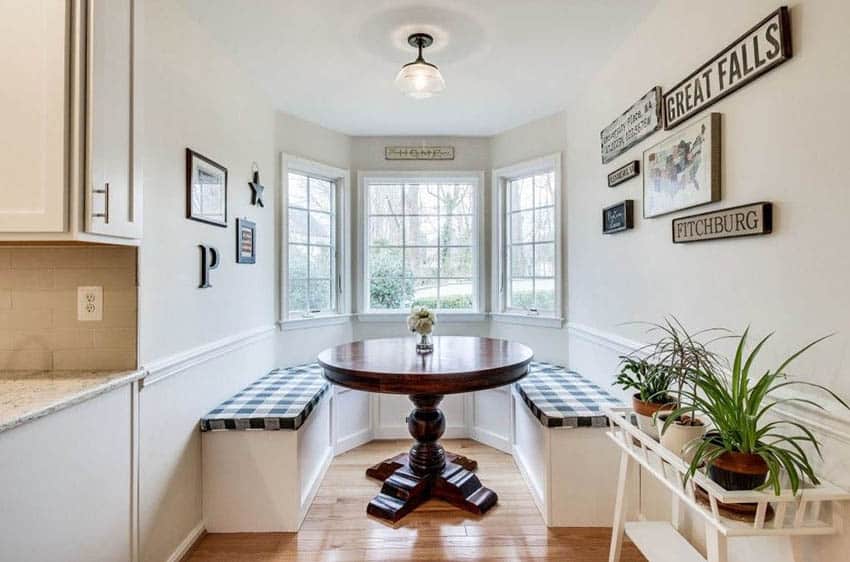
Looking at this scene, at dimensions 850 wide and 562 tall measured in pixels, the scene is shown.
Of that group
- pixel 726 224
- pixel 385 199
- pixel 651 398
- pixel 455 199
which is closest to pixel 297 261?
pixel 385 199

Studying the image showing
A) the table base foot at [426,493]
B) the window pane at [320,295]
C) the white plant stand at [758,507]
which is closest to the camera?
the white plant stand at [758,507]

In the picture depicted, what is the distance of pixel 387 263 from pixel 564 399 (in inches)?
70.4

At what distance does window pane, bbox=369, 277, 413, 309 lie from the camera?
3502mm

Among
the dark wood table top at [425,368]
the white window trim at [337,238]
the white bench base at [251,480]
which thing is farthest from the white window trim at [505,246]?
the white bench base at [251,480]

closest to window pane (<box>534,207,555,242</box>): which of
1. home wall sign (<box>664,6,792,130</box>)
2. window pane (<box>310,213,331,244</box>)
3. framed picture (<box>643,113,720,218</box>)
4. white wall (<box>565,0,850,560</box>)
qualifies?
white wall (<box>565,0,850,560</box>)

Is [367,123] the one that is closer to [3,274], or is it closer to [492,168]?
[492,168]

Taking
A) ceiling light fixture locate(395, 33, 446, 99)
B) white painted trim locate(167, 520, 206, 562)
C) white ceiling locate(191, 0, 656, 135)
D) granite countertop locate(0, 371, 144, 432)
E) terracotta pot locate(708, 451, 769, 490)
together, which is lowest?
white painted trim locate(167, 520, 206, 562)

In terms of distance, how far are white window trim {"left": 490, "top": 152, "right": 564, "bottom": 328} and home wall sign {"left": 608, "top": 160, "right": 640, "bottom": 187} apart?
71cm

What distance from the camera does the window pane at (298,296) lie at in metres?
3.11

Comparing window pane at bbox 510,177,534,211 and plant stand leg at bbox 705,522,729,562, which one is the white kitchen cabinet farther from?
window pane at bbox 510,177,534,211

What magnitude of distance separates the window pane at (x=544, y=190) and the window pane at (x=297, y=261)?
1.78 metres

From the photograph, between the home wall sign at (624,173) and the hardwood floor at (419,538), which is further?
the home wall sign at (624,173)

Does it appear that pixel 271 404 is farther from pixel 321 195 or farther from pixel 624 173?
pixel 624 173

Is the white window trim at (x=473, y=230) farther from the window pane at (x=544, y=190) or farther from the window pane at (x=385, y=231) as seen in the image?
the window pane at (x=544, y=190)
